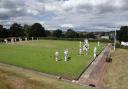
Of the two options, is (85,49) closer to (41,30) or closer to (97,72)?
(97,72)

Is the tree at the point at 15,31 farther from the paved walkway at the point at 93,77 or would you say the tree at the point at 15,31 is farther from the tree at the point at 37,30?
the paved walkway at the point at 93,77

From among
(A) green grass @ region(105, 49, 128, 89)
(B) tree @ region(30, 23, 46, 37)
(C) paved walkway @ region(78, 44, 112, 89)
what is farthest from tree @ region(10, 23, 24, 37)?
(C) paved walkway @ region(78, 44, 112, 89)

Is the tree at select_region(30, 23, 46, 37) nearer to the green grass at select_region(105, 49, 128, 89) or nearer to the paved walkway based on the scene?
the green grass at select_region(105, 49, 128, 89)

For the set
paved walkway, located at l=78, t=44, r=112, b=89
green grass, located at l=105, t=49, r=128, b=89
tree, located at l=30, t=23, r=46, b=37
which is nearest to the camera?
paved walkway, located at l=78, t=44, r=112, b=89

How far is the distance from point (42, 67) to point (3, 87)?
9.39m

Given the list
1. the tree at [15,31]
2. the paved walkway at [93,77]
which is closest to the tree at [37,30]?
the tree at [15,31]

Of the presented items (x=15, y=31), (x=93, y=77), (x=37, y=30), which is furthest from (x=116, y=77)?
(x=15, y=31)

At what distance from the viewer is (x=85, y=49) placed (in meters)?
43.5

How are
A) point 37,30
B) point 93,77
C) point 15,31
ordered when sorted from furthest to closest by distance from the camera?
point 37,30, point 15,31, point 93,77

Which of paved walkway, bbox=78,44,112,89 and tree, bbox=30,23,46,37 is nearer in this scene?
paved walkway, bbox=78,44,112,89

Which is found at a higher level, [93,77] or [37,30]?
[37,30]

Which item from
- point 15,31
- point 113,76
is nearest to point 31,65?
point 113,76

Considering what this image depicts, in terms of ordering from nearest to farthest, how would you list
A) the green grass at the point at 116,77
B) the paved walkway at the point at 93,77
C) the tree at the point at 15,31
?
the paved walkway at the point at 93,77 → the green grass at the point at 116,77 → the tree at the point at 15,31

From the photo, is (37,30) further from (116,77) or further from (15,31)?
(116,77)
